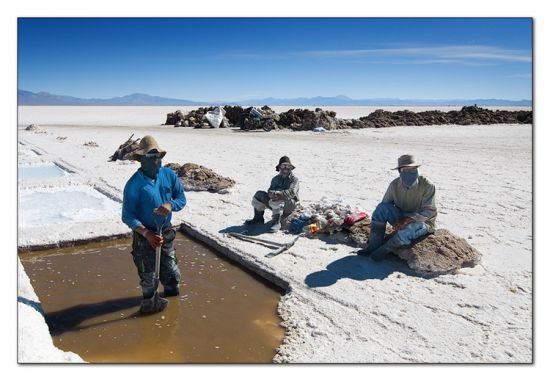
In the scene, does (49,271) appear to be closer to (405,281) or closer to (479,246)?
(405,281)

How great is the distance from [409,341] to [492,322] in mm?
846

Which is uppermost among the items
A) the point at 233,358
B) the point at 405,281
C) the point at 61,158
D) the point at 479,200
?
the point at 61,158

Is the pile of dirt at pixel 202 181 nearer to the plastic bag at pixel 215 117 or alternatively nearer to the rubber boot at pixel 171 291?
the rubber boot at pixel 171 291

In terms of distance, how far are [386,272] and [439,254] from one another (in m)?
0.61

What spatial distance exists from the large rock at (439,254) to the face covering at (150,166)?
113 inches

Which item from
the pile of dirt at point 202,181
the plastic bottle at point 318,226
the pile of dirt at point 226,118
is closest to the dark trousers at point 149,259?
the plastic bottle at point 318,226

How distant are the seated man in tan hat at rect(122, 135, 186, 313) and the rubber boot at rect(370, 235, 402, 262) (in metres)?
2.29

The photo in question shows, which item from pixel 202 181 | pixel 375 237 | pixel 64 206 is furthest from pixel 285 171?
pixel 64 206

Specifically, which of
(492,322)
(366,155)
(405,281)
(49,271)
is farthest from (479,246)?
(366,155)

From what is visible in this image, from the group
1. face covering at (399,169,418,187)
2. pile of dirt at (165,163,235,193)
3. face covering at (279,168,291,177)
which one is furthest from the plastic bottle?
pile of dirt at (165,163,235,193)

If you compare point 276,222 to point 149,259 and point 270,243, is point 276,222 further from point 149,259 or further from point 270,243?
point 149,259

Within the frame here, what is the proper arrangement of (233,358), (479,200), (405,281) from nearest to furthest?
1. (233,358)
2. (405,281)
3. (479,200)

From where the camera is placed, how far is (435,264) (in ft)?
16.9

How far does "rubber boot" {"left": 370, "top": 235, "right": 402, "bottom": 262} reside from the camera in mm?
5344
